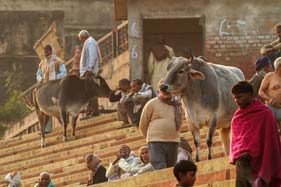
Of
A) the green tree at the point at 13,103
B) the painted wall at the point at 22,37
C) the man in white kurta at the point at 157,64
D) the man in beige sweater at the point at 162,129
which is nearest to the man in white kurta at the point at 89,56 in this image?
the man in white kurta at the point at 157,64

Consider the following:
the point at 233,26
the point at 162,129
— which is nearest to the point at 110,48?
the point at 233,26

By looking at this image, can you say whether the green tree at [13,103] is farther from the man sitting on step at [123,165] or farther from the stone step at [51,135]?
the man sitting on step at [123,165]

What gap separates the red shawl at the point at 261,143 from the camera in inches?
697

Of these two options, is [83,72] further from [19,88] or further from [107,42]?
[19,88]

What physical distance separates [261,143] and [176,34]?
18.9 m

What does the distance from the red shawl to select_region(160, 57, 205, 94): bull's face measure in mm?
4953

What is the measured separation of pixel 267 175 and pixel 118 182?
4.69 meters

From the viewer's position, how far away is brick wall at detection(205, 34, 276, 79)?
1302 inches

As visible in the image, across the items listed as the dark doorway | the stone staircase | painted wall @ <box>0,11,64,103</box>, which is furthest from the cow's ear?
painted wall @ <box>0,11,64,103</box>

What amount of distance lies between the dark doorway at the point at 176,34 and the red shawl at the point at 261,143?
707 inches

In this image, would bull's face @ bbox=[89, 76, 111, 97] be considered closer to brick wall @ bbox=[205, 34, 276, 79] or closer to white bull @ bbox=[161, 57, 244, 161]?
brick wall @ bbox=[205, 34, 276, 79]

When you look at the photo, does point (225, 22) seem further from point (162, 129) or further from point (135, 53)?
point (162, 129)

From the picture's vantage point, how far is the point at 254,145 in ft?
58.2

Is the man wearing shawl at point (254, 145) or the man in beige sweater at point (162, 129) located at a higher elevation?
the man wearing shawl at point (254, 145)
